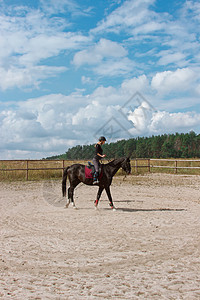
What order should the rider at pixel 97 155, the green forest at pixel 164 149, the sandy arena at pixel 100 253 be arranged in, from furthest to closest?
the green forest at pixel 164 149 → the rider at pixel 97 155 → the sandy arena at pixel 100 253

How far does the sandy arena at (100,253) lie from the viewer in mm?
3762

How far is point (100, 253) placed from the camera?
5203 mm

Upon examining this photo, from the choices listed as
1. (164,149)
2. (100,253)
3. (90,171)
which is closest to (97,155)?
(90,171)

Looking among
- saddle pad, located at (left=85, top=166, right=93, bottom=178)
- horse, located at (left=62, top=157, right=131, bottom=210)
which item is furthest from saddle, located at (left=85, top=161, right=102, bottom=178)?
horse, located at (left=62, top=157, right=131, bottom=210)

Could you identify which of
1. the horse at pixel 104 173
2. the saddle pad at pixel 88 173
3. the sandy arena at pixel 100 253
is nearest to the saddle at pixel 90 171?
the saddle pad at pixel 88 173

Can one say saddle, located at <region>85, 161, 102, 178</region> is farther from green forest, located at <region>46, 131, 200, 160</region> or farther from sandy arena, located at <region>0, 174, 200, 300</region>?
green forest, located at <region>46, 131, 200, 160</region>

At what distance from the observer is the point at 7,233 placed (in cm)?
667

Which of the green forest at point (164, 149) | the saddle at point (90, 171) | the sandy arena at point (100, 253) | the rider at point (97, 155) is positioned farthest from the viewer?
the green forest at point (164, 149)

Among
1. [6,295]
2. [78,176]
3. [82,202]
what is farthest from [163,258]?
[82,202]

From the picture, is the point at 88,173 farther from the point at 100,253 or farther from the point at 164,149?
the point at 164,149

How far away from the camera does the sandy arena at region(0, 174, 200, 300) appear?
3762 mm

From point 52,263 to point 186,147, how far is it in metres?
81.3

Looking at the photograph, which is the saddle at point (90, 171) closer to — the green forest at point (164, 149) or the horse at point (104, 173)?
the horse at point (104, 173)

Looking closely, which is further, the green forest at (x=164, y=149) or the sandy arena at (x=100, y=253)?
the green forest at (x=164, y=149)
